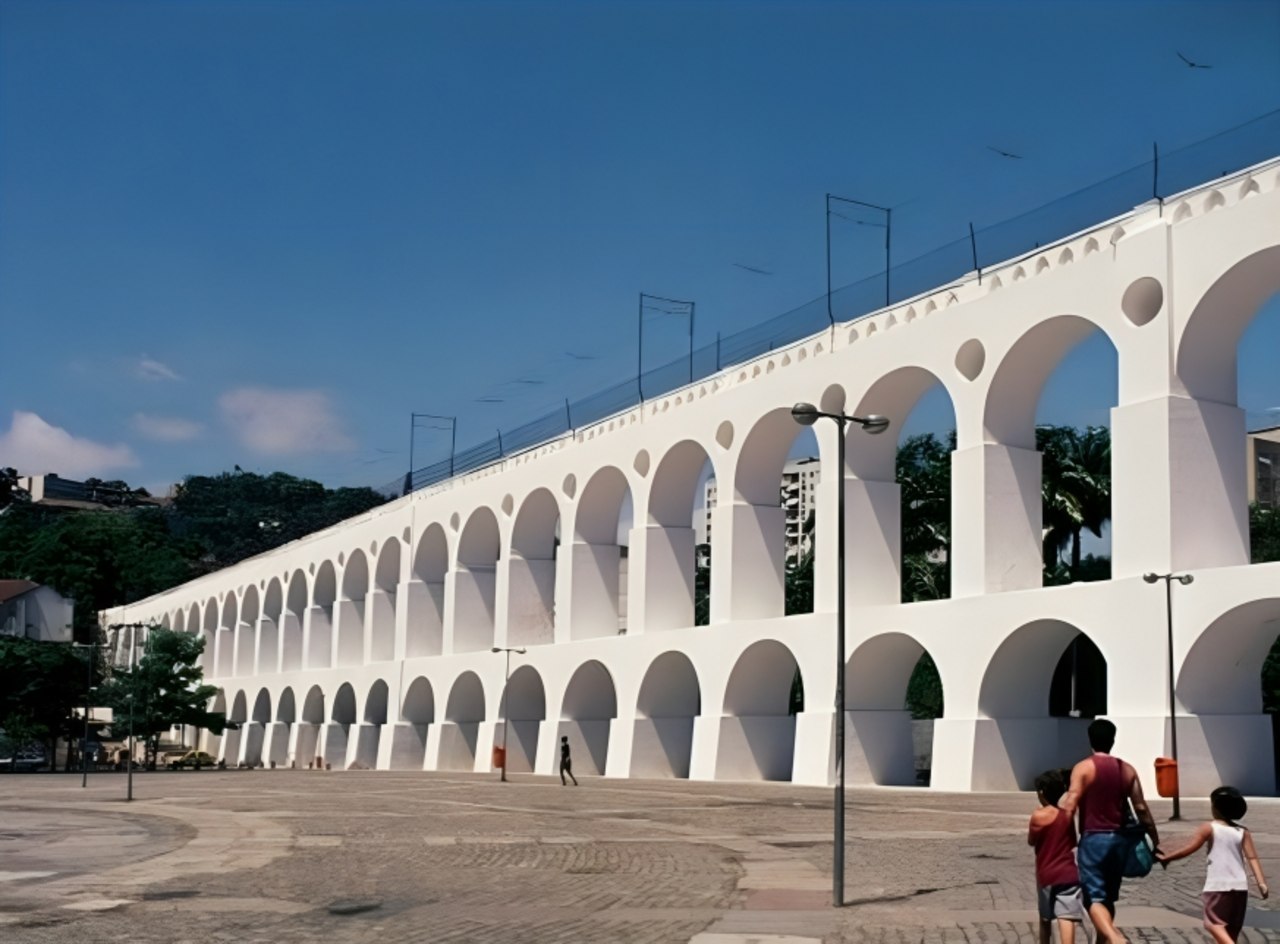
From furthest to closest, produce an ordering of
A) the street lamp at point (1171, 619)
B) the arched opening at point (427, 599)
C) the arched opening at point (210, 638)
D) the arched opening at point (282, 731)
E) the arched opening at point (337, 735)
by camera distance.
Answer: the arched opening at point (210, 638) → the arched opening at point (282, 731) → the arched opening at point (337, 735) → the arched opening at point (427, 599) → the street lamp at point (1171, 619)

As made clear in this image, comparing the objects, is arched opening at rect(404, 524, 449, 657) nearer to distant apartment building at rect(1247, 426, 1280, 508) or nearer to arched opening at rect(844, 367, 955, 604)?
arched opening at rect(844, 367, 955, 604)

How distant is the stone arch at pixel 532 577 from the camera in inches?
2064

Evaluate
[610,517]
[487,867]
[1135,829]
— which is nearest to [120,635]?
[610,517]

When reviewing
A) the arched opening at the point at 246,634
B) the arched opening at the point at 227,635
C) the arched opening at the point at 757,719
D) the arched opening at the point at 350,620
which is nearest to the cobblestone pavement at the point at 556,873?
the arched opening at the point at 757,719

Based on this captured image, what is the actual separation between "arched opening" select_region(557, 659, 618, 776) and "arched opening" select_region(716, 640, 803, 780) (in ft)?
26.7

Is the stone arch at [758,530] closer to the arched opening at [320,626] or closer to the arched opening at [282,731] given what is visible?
the arched opening at [320,626]

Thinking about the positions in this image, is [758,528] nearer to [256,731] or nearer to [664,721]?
[664,721]

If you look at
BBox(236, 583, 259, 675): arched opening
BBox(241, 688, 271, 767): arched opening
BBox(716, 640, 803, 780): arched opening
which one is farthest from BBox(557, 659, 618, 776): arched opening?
BBox(236, 583, 259, 675): arched opening

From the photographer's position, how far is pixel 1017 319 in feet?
103

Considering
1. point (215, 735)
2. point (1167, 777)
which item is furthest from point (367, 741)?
point (1167, 777)

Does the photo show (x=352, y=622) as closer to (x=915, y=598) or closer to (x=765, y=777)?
(x=915, y=598)

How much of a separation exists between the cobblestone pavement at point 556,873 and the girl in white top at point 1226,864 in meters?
2.51

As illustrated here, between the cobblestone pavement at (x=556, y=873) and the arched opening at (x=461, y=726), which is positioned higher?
the arched opening at (x=461, y=726)

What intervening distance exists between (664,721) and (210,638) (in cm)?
5014
